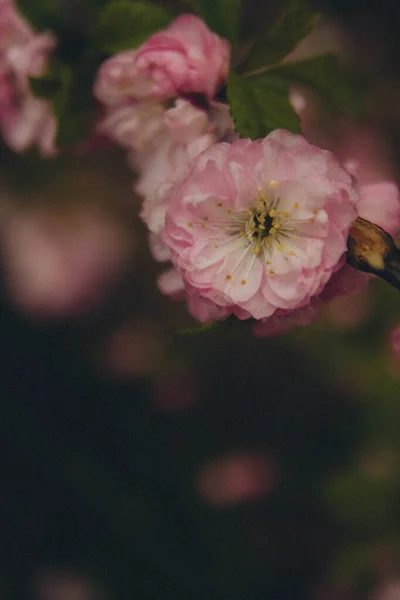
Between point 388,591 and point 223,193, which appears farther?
point 388,591

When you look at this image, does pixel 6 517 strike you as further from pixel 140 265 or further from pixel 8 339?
pixel 140 265

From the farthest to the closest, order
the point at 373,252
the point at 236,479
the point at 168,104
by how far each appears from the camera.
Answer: the point at 236,479 < the point at 168,104 < the point at 373,252

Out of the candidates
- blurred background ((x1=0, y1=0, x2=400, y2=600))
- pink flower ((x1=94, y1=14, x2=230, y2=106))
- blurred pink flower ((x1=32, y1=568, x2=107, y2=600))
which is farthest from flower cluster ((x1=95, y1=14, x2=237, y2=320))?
blurred pink flower ((x1=32, y1=568, x2=107, y2=600))

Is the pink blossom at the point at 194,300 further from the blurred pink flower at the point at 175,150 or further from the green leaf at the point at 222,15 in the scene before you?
the green leaf at the point at 222,15

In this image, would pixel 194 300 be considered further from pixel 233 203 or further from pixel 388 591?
pixel 388 591

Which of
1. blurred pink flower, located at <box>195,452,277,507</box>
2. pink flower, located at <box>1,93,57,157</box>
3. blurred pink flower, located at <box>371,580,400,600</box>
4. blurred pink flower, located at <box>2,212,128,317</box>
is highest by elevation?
pink flower, located at <box>1,93,57,157</box>

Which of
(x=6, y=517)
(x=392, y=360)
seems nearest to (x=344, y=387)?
(x=392, y=360)

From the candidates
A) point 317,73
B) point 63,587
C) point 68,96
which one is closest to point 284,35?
point 317,73

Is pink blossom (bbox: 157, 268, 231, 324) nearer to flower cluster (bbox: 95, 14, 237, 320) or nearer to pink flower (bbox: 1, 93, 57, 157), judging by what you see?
flower cluster (bbox: 95, 14, 237, 320)
